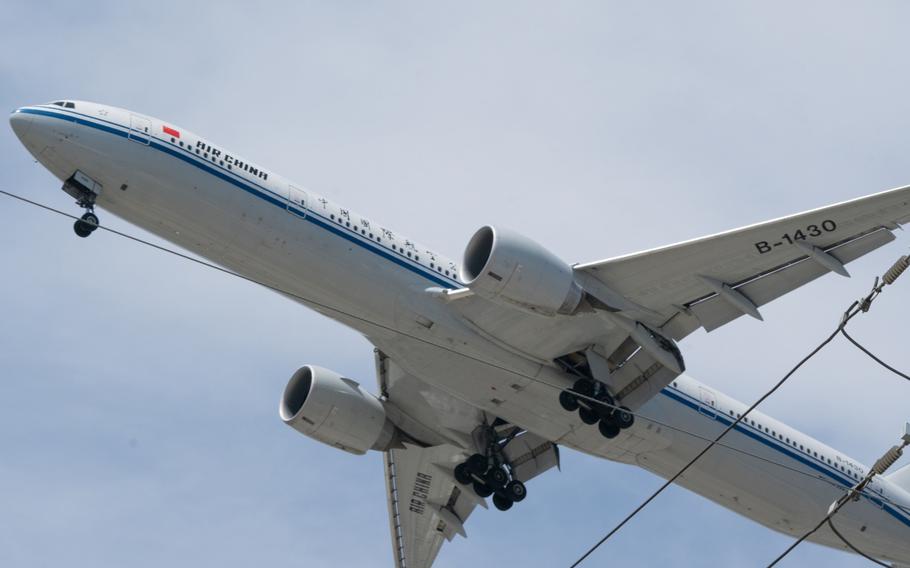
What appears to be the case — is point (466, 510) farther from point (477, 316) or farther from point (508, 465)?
point (477, 316)

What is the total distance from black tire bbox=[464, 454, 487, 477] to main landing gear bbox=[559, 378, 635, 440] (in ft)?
16.1

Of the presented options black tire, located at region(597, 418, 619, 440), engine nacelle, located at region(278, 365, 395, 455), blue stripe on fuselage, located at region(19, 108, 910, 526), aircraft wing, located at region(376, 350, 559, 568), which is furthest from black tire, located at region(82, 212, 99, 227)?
black tire, located at region(597, 418, 619, 440)

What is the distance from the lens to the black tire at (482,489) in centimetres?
3475

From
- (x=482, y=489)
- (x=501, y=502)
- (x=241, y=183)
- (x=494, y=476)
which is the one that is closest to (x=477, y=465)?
(x=494, y=476)

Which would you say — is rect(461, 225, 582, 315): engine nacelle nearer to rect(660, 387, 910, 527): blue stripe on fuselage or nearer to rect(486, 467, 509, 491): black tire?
rect(660, 387, 910, 527): blue stripe on fuselage

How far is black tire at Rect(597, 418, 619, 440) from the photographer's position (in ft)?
99.5

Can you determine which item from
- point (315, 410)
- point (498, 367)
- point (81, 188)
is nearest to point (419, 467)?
point (315, 410)

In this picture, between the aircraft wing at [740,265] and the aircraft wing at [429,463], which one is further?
the aircraft wing at [429,463]

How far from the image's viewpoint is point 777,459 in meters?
33.4

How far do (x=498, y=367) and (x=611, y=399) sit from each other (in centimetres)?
278

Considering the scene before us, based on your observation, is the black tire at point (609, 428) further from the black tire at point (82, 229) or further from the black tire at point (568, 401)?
the black tire at point (82, 229)

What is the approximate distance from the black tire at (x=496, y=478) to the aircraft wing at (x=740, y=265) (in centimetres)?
720

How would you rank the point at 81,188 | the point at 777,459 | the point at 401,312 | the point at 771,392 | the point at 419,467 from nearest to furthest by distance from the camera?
the point at 771,392 → the point at 81,188 → the point at 401,312 → the point at 777,459 → the point at 419,467

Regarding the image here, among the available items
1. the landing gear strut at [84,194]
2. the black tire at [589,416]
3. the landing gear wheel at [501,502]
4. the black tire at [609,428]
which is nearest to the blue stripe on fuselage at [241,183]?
the landing gear strut at [84,194]
